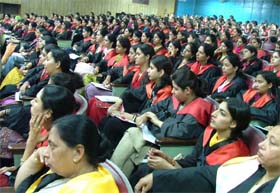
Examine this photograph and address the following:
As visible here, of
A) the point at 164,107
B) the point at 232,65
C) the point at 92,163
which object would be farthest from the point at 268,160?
the point at 232,65

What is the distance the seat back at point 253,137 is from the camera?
2230 mm

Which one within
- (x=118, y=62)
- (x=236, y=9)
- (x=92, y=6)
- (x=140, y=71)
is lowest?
(x=118, y=62)

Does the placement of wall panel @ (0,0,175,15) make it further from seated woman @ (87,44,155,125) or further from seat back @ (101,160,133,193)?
seat back @ (101,160,133,193)

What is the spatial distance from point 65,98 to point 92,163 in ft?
2.33

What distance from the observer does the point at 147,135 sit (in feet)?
9.46

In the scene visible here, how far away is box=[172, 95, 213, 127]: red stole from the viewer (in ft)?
9.31

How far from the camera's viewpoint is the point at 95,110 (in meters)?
3.71

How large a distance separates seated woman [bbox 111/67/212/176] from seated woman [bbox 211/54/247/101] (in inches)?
58.5

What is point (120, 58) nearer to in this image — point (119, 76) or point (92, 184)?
point (119, 76)

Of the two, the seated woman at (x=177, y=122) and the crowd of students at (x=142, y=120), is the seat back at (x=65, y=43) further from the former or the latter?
the seated woman at (x=177, y=122)

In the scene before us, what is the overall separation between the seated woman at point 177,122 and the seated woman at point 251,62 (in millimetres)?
3042

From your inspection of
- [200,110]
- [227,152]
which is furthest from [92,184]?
[200,110]

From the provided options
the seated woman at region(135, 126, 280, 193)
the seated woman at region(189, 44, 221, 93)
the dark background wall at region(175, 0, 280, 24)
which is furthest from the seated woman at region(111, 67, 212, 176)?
the dark background wall at region(175, 0, 280, 24)

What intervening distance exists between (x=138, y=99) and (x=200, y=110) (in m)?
1.18
